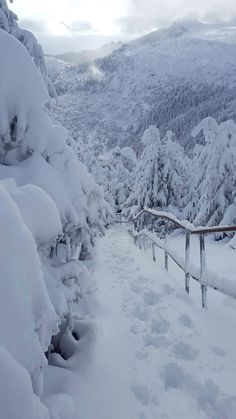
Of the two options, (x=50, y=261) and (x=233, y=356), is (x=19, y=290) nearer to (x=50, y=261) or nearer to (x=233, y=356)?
(x=50, y=261)

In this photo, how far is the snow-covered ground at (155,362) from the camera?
337cm

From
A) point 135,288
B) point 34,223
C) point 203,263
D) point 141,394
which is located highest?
point 34,223

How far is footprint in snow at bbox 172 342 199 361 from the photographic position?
14.1 ft

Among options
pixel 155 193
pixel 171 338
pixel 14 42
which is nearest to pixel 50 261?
pixel 171 338

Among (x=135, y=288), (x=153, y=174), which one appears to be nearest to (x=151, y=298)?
(x=135, y=288)

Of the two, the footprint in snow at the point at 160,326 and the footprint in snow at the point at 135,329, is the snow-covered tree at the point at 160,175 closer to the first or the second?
the footprint in snow at the point at 160,326

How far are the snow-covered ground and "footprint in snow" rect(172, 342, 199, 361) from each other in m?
0.01

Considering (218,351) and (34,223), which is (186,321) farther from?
(34,223)

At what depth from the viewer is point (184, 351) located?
4.42 metres

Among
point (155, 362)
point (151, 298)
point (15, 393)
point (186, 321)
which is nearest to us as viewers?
point (15, 393)

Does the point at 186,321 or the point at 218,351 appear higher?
the point at 218,351

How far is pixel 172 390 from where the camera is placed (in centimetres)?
367

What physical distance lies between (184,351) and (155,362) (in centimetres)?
41

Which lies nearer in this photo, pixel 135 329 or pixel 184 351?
pixel 184 351
